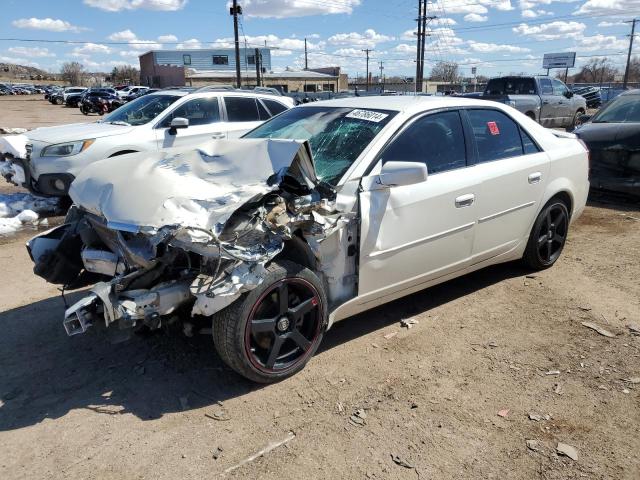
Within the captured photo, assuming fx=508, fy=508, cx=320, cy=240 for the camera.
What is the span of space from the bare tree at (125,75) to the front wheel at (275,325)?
100 meters

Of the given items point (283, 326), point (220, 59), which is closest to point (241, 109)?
point (283, 326)

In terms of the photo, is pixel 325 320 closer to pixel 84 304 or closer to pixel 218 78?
pixel 84 304

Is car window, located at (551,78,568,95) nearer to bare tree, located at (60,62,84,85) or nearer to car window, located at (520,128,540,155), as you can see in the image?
car window, located at (520,128,540,155)

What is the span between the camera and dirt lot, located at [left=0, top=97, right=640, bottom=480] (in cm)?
259

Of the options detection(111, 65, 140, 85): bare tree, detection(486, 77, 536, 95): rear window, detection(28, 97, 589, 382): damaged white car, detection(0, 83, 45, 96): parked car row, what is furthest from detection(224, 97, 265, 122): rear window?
detection(111, 65, 140, 85): bare tree

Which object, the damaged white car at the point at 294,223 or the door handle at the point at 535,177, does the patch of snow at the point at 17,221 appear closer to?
the damaged white car at the point at 294,223

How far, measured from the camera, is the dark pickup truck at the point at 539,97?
1538 cm

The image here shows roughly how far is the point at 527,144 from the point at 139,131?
558 centimetres

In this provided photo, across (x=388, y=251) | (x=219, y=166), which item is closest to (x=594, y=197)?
(x=388, y=251)

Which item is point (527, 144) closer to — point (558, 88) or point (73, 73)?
point (558, 88)

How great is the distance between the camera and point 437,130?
12.9ft

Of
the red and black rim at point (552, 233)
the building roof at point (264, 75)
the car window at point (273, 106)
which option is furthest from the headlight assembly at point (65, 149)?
the building roof at point (264, 75)

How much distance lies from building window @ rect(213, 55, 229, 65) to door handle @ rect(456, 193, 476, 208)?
79.0 m

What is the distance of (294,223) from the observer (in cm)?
302
